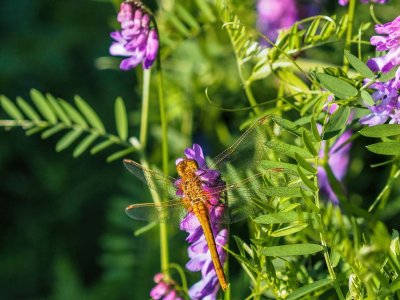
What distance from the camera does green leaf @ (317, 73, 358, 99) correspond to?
0.90 m

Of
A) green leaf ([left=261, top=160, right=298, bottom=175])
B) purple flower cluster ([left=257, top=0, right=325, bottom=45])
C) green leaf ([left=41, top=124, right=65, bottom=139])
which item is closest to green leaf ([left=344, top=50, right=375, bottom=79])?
green leaf ([left=261, top=160, right=298, bottom=175])

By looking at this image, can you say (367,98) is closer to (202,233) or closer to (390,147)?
(390,147)

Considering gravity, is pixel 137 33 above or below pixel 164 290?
above

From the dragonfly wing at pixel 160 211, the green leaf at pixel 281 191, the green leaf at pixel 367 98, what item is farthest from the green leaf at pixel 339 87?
the dragonfly wing at pixel 160 211

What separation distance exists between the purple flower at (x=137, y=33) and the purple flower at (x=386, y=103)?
12.2 inches

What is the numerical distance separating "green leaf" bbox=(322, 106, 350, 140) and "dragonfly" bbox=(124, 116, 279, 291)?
9 centimetres

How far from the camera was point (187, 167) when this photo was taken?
0.98 meters

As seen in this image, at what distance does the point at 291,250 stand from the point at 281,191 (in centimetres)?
6

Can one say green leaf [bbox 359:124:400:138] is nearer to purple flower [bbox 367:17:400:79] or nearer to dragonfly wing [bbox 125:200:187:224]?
purple flower [bbox 367:17:400:79]

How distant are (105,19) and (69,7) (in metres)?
0.18

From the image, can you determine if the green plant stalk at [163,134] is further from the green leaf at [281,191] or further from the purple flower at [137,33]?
the green leaf at [281,191]

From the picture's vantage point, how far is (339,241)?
1.09 metres

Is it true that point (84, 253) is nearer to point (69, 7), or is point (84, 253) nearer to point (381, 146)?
point (69, 7)

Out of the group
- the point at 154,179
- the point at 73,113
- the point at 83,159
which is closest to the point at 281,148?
the point at 154,179
